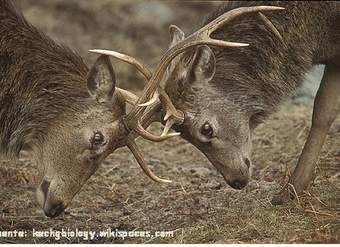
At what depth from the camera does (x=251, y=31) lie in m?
4.10

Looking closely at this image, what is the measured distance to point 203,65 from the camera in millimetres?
3986

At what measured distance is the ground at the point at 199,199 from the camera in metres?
3.95

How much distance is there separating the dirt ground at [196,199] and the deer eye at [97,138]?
45cm

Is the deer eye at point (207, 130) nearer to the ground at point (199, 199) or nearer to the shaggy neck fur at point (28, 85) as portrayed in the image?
the ground at point (199, 199)

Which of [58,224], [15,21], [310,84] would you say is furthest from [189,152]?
[15,21]

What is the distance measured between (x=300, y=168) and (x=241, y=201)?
1.02 feet

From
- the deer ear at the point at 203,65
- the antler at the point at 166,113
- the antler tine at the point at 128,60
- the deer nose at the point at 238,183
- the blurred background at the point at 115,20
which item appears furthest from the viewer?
the blurred background at the point at 115,20

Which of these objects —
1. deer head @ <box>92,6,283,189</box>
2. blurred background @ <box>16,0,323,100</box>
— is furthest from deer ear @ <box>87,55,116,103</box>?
blurred background @ <box>16,0,323,100</box>

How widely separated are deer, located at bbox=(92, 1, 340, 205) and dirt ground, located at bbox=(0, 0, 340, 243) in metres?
0.15

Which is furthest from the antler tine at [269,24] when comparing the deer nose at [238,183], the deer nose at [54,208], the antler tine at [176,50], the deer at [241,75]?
the deer nose at [54,208]

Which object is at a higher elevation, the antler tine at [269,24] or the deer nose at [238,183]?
the antler tine at [269,24]

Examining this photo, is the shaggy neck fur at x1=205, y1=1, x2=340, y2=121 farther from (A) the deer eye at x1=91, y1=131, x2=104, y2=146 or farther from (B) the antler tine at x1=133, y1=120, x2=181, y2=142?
(A) the deer eye at x1=91, y1=131, x2=104, y2=146

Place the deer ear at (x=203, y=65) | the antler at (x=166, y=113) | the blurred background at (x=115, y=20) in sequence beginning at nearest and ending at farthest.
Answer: the antler at (x=166, y=113), the deer ear at (x=203, y=65), the blurred background at (x=115, y=20)

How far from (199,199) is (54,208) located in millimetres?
771
